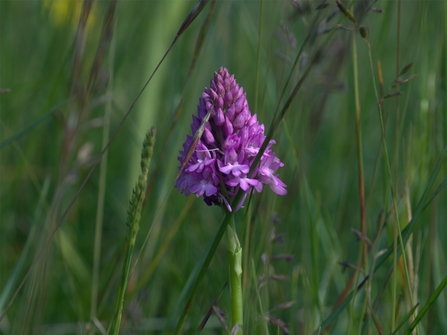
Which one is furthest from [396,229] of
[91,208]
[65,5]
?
[65,5]

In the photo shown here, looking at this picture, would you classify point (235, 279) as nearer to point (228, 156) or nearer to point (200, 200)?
point (228, 156)

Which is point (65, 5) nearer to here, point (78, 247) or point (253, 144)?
point (78, 247)

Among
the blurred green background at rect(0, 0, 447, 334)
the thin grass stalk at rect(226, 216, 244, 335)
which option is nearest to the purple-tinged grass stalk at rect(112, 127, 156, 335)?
the blurred green background at rect(0, 0, 447, 334)

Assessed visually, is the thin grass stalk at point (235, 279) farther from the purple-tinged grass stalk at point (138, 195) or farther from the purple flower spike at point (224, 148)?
the purple-tinged grass stalk at point (138, 195)

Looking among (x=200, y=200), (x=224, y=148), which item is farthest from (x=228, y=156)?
(x=200, y=200)

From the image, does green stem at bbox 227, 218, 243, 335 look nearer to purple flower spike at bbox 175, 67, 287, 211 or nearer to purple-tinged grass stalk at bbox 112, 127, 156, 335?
purple flower spike at bbox 175, 67, 287, 211

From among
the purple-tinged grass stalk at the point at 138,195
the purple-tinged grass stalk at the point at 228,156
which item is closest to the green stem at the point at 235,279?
the purple-tinged grass stalk at the point at 228,156
